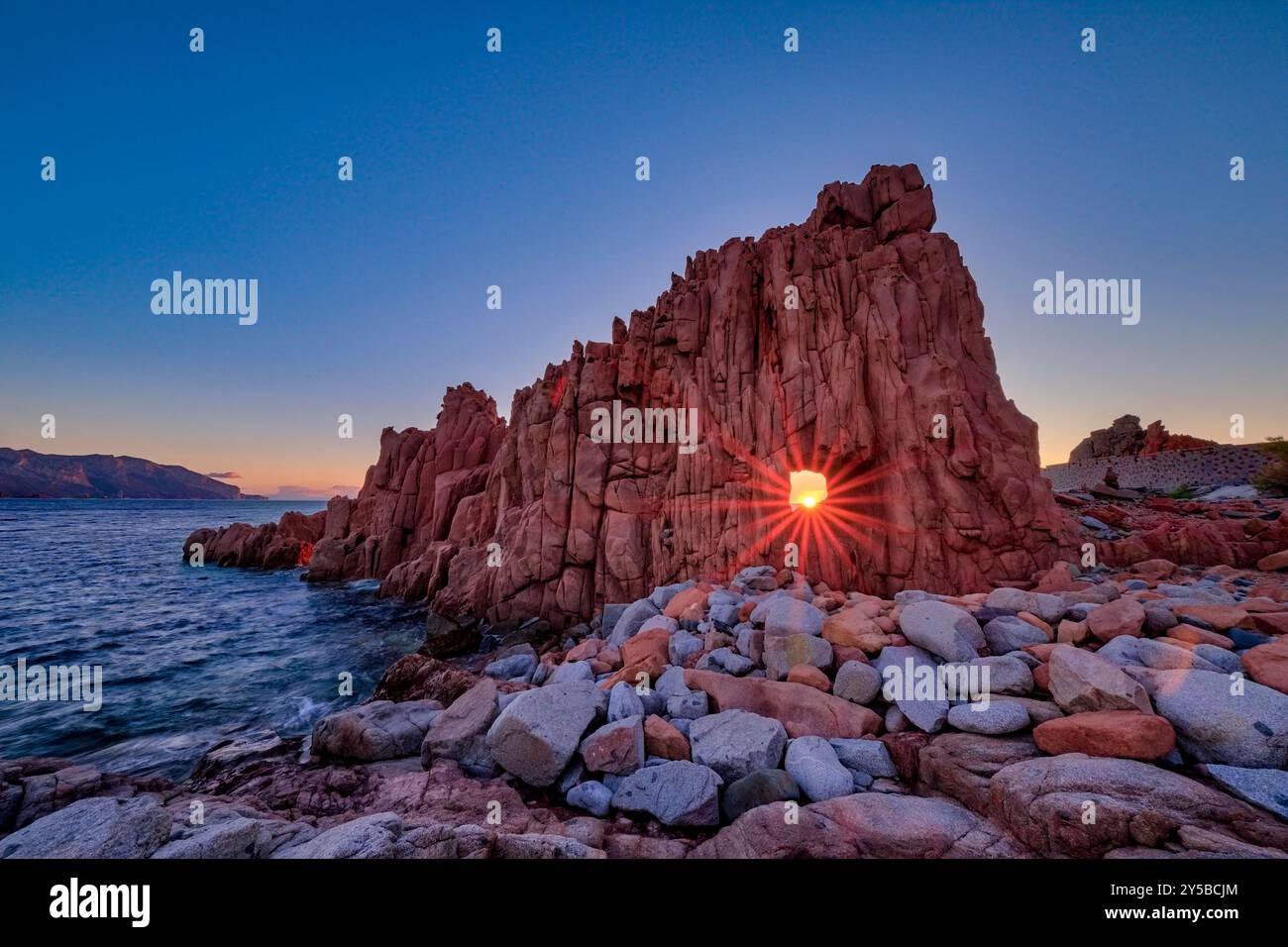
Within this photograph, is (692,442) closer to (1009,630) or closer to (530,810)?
(1009,630)

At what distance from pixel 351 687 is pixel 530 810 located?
15563mm

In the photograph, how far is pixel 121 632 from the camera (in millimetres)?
23344

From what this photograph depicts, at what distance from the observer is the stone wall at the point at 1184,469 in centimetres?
3462

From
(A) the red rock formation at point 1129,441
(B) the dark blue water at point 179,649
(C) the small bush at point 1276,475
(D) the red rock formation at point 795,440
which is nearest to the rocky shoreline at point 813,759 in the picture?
(B) the dark blue water at point 179,649

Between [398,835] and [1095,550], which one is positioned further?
[1095,550]

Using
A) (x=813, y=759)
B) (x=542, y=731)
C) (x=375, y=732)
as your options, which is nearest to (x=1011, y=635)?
(x=813, y=759)

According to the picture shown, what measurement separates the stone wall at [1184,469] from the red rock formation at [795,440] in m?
26.1

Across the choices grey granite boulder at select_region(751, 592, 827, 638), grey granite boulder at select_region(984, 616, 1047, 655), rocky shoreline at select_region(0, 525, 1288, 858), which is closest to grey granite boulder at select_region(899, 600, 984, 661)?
rocky shoreline at select_region(0, 525, 1288, 858)

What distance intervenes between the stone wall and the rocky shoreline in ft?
126

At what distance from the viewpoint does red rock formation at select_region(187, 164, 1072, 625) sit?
1695cm

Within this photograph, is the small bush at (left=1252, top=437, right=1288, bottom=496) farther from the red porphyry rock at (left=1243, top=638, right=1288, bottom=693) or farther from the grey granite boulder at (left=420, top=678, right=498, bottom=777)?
the grey granite boulder at (left=420, top=678, right=498, bottom=777)

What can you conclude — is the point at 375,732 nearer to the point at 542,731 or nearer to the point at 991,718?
the point at 542,731

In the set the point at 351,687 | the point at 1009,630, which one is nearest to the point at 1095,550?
the point at 1009,630
